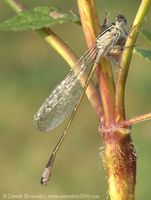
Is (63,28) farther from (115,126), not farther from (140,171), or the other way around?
(115,126)

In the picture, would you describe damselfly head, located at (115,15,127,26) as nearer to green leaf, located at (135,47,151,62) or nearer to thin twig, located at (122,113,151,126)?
green leaf, located at (135,47,151,62)

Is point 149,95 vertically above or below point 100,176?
above

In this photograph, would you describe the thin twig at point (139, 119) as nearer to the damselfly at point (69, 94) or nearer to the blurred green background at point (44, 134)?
the damselfly at point (69, 94)

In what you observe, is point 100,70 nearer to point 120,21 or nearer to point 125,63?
point 125,63

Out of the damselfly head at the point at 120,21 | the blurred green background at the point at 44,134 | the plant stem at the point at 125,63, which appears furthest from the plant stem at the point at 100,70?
the blurred green background at the point at 44,134

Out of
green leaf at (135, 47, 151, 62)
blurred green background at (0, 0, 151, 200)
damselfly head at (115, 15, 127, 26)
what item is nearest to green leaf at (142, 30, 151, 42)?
green leaf at (135, 47, 151, 62)

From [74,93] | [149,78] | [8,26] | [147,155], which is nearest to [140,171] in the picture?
[147,155]

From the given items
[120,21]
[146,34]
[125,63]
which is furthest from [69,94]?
[125,63]
